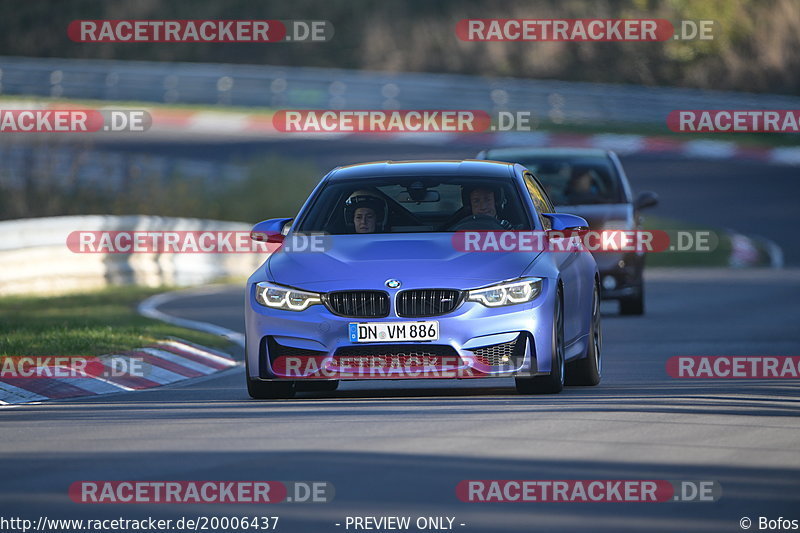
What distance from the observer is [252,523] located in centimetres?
725

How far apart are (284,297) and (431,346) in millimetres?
968

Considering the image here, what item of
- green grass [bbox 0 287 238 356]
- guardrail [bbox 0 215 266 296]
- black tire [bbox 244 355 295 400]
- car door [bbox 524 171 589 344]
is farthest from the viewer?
guardrail [bbox 0 215 266 296]

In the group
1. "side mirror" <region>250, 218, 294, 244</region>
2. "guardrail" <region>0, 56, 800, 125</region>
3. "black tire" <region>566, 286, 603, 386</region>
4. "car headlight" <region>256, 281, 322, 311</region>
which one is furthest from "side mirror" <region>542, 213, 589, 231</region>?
"guardrail" <region>0, 56, 800, 125</region>

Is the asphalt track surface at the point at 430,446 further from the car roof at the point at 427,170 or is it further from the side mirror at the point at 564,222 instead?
the car roof at the point at 427,170

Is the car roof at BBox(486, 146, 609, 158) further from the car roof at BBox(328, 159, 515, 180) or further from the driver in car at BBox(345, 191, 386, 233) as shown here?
the driver in car at BBox(345, 191, 386, 233)

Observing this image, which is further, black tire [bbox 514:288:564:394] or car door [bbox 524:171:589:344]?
car door [bbox 524:171:589:344]

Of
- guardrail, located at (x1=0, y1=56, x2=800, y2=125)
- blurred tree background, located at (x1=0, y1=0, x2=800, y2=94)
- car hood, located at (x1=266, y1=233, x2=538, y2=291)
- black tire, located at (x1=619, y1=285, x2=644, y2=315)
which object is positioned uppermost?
blurred tree background, located at (x1=0, y1=0, x2=800, y2=94)

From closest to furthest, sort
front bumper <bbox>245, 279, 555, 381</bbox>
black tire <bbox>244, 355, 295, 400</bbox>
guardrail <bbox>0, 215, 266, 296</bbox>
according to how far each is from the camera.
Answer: front bumper <bbox>245, 279, 555, 381</bbox>
black tire <bbox>244, 355, 295, 400</bbox>
guardrail <bbox>0, 215, 266, 296</bbox>

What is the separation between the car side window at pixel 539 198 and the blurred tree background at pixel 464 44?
37472mm

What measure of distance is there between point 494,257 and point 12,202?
1944 centimetres

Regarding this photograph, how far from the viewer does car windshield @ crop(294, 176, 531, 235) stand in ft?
40.3

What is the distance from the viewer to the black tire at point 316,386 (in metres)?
12.3

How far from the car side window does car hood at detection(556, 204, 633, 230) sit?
21.3 ft

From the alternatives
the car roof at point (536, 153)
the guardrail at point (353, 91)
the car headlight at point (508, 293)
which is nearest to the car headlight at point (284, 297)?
the car headlight at point (508, 293)
